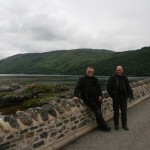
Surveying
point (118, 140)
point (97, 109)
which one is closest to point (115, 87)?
point (97, 109)

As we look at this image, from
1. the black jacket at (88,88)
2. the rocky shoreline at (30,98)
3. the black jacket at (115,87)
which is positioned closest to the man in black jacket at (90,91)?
the black jacket at (88,88)

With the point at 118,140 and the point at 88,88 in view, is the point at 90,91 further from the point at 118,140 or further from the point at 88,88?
the point at 118,140

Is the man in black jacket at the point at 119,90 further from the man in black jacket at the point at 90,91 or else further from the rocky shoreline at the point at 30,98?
the rocky shoreline at the point at 30,98

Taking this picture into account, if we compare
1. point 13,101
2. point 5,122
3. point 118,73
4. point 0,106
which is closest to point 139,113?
point 118,73

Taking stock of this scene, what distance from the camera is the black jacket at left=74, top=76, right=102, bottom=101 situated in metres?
8.79

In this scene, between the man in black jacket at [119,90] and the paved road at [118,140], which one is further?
the man in black jacket at [119,90]

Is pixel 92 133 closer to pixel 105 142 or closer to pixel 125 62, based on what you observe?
pixel 105 142

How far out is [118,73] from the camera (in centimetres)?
930

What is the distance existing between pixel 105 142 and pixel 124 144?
1.81ft

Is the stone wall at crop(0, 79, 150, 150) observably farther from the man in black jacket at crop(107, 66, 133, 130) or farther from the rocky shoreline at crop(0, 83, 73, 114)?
the rocky shoreline at crop(0, 83, 73, 114)

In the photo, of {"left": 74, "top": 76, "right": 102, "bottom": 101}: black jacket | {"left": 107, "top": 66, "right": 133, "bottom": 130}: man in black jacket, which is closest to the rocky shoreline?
{"left": 107, "top": 66, "right": 133, "bottom": 130}: man in black jacket

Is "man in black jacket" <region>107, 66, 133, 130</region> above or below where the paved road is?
above

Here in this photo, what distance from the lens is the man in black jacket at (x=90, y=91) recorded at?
8789 mm

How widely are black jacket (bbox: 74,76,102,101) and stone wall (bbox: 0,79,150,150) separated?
325mm
